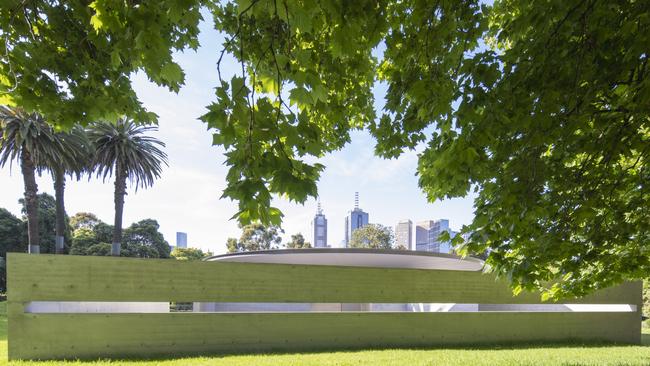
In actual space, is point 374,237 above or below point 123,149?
below

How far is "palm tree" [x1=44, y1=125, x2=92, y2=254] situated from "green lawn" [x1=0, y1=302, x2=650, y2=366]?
1208 centimetres

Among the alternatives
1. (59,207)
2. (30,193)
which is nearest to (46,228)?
(59,207)

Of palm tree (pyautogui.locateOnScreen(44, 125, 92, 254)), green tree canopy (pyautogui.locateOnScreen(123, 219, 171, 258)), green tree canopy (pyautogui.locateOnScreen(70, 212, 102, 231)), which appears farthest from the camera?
green tree canopy (pyautogui.locateOnScreen(70, 212, 102, 231))

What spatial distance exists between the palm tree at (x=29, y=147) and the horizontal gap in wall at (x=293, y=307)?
1244 centimetres

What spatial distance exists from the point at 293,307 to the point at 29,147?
54.4ft

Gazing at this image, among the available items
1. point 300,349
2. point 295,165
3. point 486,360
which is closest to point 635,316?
point 486,360

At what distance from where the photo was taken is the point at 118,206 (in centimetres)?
2258

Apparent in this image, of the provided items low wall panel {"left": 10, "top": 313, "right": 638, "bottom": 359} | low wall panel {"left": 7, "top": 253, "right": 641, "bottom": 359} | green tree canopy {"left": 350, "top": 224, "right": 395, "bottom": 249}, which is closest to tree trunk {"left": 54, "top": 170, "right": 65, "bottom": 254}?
low wall panel {"left": 7, "top": 253, "right": 641, "bottom": 359}

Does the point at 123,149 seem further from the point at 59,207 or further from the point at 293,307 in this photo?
the point at 293,307

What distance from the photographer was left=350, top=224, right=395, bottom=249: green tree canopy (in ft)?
158

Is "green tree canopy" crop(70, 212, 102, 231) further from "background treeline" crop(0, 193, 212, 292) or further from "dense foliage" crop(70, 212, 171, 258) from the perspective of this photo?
"background treeline" crop(0, 193, 212, 292)

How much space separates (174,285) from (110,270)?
155 cm

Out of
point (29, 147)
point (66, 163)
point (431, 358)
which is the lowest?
point (431, 358)

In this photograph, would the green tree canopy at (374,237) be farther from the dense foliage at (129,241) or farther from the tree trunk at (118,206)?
the tree trunk at (118,206)
